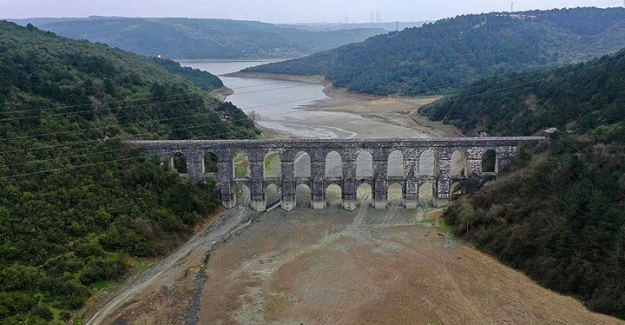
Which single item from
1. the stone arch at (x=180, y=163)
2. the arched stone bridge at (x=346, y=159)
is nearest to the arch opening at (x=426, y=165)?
the arched stone bridge at (x=346, y=159)

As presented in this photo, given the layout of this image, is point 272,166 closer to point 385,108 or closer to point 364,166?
point 364,166

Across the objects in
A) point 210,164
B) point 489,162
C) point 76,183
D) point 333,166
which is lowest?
point 333,166

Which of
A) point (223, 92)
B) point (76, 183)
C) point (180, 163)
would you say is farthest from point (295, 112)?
point (76, 183)

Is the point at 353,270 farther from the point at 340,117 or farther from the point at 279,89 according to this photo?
the point at 279,89

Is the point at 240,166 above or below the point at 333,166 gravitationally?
above

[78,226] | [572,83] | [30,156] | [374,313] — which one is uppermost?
[572,83]

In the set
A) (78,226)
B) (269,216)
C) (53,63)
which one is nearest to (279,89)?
(53,63)

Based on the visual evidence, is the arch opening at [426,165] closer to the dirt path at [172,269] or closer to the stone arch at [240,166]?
the stone arch at [240,166]
